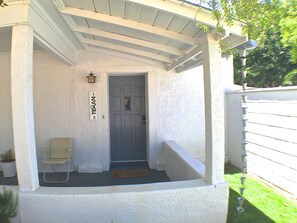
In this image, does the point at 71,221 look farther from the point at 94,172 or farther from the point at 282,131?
the point at 282,131

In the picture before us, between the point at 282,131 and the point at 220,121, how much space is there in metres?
1.99

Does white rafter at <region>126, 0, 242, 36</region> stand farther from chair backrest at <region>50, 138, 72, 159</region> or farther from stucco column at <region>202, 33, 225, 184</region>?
chair backrest at <region>50, 138, 72, 159</region>

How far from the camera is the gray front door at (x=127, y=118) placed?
6004 mm

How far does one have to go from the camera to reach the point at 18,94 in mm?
2473

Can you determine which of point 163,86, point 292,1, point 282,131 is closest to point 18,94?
point 292,1

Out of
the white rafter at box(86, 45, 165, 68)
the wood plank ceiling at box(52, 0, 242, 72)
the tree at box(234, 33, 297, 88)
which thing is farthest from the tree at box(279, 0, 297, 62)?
the tree at box(234, 33, 297, 88)

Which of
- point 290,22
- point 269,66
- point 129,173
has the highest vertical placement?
point 269,66

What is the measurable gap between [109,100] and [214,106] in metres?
3.72

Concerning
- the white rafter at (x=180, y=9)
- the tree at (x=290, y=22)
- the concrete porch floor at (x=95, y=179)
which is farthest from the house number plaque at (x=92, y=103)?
the tree at (x=290, y=22)

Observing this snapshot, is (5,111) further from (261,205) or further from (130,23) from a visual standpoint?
(261,205)

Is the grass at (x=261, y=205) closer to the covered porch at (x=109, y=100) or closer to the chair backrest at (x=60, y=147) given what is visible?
the covered porch at (x=109, y=100)

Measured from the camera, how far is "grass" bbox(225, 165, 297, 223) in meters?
3.15

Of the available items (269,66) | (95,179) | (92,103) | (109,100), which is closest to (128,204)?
(95,179)

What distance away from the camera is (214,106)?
8.80 feet
